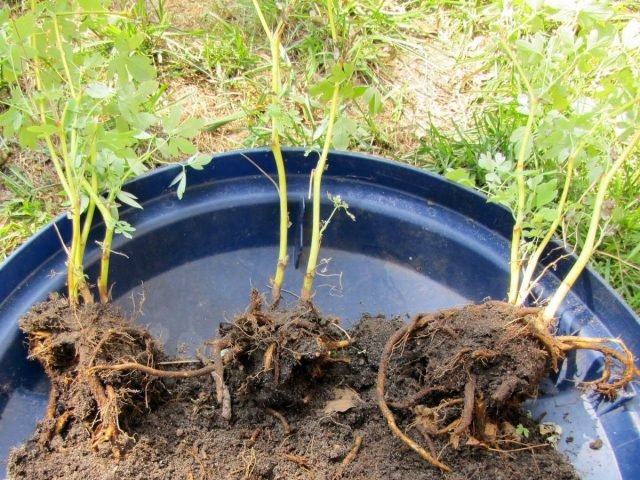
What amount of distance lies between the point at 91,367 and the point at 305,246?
2.06 ft

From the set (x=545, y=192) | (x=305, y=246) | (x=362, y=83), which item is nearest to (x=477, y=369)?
(x=545, y=192)

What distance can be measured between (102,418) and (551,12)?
1287 mm

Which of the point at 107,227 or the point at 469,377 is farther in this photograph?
the point at 107,227

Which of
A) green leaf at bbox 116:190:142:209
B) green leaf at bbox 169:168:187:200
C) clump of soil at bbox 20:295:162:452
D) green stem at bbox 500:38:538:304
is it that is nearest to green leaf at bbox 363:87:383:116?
green stem at bbox 500:38:538:304

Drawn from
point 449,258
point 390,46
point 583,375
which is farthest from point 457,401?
point 390,46

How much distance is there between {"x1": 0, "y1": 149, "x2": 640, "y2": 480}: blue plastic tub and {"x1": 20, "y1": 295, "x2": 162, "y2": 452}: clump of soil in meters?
0.17

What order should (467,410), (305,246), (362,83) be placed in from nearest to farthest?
(467,410), (305,246), (362,83)

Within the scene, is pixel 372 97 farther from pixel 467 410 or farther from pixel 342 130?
pixel 467 410

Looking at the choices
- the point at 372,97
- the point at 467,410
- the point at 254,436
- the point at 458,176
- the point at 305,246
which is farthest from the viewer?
the point at 305,246

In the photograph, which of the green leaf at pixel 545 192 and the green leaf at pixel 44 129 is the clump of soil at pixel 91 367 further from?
the green leaf at pixel 545 192

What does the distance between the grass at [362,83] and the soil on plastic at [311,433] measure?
0.65 m

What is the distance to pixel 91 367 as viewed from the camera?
1099mm

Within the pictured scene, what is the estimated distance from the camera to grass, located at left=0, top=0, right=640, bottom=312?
1.70 metres

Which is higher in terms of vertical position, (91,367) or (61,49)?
(61,49)
